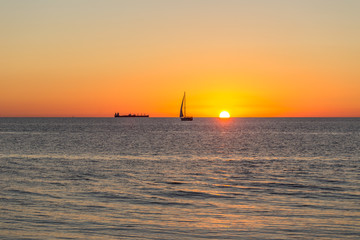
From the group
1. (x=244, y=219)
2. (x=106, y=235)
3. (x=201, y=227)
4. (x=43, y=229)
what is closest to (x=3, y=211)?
(x=43, y=229)

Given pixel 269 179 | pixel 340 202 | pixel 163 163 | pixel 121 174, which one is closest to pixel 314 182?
pixel 269 179

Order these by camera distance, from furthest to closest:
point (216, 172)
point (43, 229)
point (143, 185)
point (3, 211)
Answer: point (216, 172)
point (143, 185)
point (3, 211)
point (43, 229)

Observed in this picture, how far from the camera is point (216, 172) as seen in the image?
3541 centimetres

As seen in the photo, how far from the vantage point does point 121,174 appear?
33.2 meters

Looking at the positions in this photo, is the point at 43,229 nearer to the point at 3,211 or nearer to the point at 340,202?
A: the point at 3,211

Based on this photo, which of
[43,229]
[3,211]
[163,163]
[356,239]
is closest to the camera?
[356,239]

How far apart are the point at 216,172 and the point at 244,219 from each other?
17.5 metres

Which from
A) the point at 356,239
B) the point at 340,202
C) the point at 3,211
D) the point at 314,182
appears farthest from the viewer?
the point at 314,182

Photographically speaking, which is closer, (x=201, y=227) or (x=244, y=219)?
(x=201, y=227)

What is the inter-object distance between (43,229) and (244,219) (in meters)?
8.18

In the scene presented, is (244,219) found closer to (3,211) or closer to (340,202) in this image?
(340,202)

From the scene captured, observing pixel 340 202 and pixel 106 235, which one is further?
pixel 340 202

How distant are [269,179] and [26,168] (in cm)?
2100

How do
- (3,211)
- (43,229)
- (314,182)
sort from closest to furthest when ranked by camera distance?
1. (43,229)
2. (3,211)
3. (314,182)
